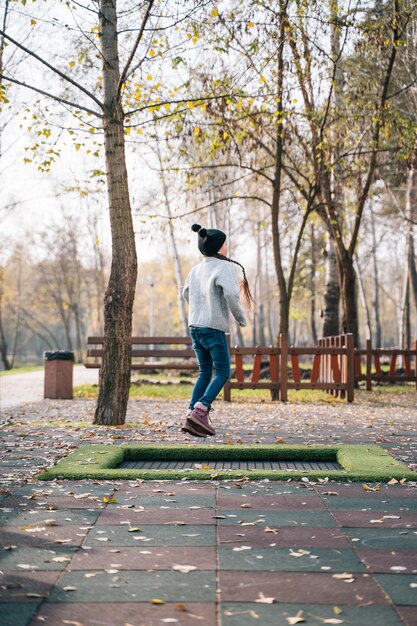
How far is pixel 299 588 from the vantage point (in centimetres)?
319

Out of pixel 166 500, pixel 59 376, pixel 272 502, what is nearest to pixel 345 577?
pixel 272 502

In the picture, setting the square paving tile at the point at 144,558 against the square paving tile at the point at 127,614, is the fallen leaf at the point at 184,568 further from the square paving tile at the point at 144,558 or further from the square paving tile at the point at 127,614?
the square paving tile at the point at 127,614

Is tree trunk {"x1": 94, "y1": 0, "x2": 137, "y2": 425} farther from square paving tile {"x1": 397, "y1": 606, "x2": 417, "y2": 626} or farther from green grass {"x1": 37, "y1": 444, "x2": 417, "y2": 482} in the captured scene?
square paving tile {"x1": 397, "y1": 606, "x2": 417, "y2": 626}

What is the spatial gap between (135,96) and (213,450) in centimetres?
561

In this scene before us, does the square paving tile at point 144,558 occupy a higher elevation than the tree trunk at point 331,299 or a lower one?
lower

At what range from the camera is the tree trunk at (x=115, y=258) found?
9.70m

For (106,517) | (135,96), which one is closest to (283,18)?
(135,96)

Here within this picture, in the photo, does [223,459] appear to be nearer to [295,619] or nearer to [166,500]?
[166,500]

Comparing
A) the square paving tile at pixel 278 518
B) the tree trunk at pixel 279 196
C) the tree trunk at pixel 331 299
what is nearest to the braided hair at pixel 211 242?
the square paving tile at pixel 278 518

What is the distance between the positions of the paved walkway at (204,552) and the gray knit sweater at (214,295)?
6.80 feet

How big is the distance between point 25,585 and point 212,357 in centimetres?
492

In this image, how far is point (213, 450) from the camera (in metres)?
7.09

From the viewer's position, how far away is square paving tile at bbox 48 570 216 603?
3.08 m

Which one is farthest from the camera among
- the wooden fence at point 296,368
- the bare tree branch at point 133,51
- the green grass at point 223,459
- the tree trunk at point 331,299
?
the tree trunk at point 331,299
